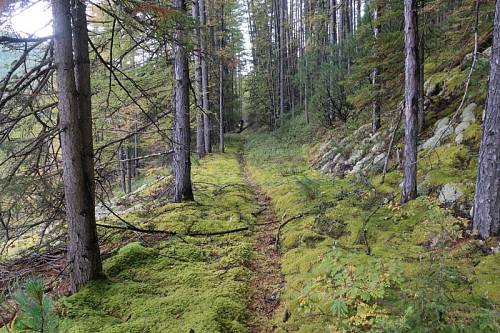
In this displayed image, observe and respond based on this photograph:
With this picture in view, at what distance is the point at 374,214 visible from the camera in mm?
6094

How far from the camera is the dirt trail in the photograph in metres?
3.94

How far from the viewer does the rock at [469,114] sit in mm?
6980

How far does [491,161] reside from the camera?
422cm

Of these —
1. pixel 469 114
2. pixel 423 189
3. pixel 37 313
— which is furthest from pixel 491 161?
pixel 37 313

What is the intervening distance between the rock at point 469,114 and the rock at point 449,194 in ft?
6.56

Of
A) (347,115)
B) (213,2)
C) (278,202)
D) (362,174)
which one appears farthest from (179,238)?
(213,2)

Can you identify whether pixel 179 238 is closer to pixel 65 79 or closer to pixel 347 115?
pixel 65 79

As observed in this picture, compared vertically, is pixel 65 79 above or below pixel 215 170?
above

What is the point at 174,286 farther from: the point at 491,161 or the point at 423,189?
the point at 423,189

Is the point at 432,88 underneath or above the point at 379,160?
above

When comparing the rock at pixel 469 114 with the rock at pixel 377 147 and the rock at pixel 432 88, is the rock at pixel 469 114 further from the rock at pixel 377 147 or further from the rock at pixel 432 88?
the rock at pixel 377 147

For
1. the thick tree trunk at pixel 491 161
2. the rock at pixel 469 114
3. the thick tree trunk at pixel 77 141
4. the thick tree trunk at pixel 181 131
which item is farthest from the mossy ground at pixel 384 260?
the thick tree trunk at pixel 77 141

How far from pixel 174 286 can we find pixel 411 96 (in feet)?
14.9

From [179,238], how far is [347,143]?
753 centimetres
